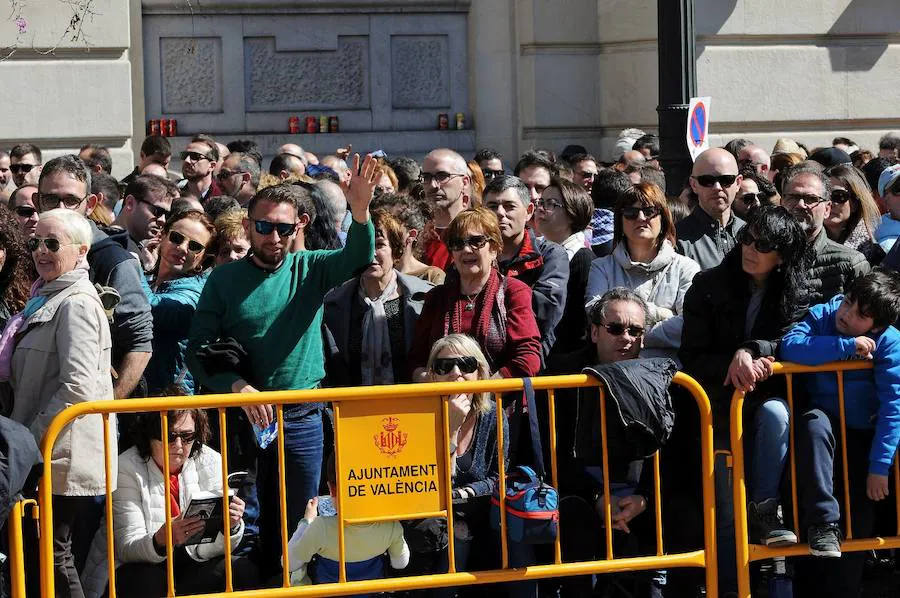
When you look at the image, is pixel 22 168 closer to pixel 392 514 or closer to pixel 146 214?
pixel 146 214

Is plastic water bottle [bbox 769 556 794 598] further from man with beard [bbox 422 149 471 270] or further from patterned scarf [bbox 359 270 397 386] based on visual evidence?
man with beard [bbox 422 149 471 270]

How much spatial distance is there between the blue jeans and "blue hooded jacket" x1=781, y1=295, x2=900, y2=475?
224 millimetres

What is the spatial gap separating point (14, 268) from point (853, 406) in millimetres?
3816

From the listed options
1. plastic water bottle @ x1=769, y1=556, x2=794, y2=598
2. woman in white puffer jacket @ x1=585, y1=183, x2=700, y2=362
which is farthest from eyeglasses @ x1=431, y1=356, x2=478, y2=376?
plastic water bottle @ x1=769, y1=556, x2=794, y2=598

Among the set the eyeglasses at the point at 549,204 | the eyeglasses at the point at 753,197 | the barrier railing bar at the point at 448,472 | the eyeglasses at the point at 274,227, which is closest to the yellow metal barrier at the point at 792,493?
the barrier railing bar at the point at 448,472

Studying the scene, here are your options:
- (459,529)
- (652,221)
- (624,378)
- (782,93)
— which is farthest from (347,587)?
(782,93)

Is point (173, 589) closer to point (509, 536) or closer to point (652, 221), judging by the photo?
point (509, 536)

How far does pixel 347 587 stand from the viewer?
18.7ft

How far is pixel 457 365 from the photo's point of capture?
20.2 ft

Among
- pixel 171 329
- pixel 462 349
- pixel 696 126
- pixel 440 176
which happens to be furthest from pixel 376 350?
pixel 696 126

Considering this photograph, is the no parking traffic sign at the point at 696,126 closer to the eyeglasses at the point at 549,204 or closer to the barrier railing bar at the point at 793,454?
the eyeglasses at the point at 549,204

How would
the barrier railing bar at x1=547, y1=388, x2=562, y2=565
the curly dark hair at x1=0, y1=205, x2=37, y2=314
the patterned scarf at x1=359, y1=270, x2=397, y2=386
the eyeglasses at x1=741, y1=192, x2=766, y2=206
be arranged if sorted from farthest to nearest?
the eyeglasses at x1=741, y1=192, x2=766, y2=206 < the patterned scarf at x1=359, y1=270, x2=397, y2=386 < the curly dark hair at x1=0, y1=205, x2=37, y2=314 < the barrier railing bar at x1=547, y1=388, x2=562, y2=565

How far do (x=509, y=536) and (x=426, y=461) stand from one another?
466 mm

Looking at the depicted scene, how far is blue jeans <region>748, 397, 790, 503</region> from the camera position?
605 centimetres
